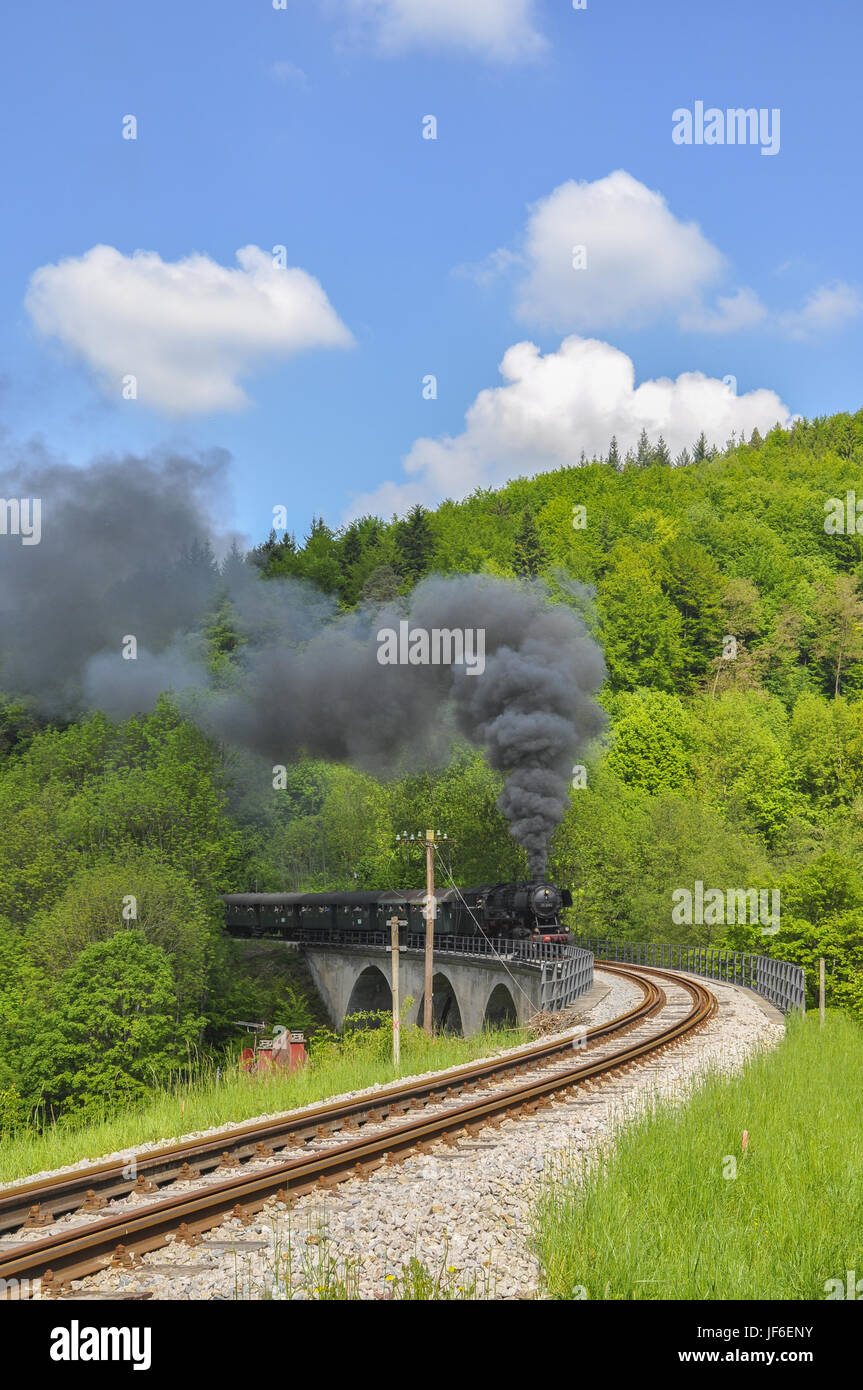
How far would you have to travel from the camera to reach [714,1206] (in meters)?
7.97

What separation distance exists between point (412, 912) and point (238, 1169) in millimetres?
31268

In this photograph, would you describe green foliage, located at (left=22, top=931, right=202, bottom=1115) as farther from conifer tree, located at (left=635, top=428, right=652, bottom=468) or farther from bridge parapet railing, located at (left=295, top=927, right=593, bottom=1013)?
conifer tree, located at (left=635, top=428, right=652, bottom=468)

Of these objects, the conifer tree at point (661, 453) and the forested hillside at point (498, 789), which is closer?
the forested hillside at point (498, 789)

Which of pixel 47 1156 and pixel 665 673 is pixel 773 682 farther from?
pixel 47 1156

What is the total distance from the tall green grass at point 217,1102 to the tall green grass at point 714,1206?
19.0 ft

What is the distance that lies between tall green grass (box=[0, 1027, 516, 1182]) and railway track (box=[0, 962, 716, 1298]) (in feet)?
2.55

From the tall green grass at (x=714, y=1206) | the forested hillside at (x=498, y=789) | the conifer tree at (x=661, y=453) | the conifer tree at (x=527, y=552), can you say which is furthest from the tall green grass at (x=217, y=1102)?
the conifer tree at (x=661, y=453)

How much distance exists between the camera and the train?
32.5 metres

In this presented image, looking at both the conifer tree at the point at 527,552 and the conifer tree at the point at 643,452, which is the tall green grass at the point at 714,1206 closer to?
the conifer tree at the point at 527,552

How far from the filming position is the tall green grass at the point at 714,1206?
6484 millimetres

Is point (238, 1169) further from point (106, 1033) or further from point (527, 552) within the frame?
point (527, 552)

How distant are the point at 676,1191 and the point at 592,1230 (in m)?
1.58

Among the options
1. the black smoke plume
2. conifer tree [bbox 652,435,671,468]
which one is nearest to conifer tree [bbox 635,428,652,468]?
conifer tree [bbox 652,435,671,468]
